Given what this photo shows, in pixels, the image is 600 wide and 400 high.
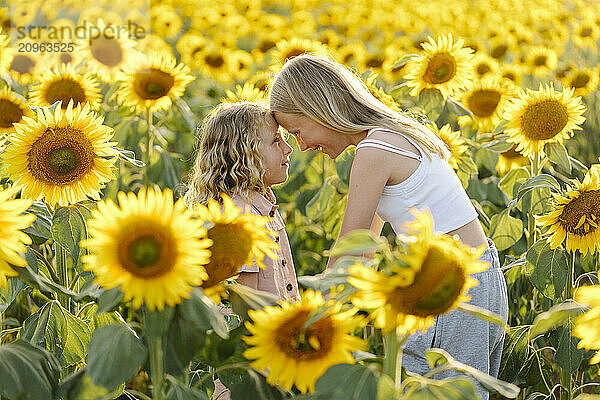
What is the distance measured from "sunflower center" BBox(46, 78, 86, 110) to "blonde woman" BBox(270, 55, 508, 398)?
0.86 meters

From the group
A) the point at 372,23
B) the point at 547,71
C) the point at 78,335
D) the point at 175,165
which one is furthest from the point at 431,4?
the point at 78,335

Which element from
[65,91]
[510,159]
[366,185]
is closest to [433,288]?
[366,185]

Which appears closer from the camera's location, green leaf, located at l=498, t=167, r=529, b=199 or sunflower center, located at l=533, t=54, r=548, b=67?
green leaf, located at l=498, t=167, r=529, b=199

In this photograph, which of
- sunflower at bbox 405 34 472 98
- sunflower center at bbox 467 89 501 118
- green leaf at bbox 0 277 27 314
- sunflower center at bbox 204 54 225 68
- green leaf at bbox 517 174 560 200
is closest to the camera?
green leaf at bbox 0 277 27 314

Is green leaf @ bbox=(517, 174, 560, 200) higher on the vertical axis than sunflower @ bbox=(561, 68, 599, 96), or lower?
lower

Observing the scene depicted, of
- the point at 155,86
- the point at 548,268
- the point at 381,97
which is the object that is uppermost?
the point at 155,86

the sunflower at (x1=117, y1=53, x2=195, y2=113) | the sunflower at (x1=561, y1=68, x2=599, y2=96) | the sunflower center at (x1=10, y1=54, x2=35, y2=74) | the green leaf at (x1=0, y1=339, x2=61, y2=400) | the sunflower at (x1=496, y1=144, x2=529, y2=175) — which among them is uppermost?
the sunflower center at (x1=10, y1=54, x2=35, y2=74)

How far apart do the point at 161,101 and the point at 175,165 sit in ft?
0.97

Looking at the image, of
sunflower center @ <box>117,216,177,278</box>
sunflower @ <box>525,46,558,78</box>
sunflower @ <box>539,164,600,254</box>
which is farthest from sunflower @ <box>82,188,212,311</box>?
sunflower @ <box>525,46,558,78</box>

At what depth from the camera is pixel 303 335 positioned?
1.21 meters

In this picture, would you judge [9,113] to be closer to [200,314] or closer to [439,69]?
[200,314]

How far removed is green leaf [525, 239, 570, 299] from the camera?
2.19 m

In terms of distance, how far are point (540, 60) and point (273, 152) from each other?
3.93 m

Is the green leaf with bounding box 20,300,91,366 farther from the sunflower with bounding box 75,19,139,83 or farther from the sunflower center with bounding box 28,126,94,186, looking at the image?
the sunflower with bounding box 75,19,139,83
